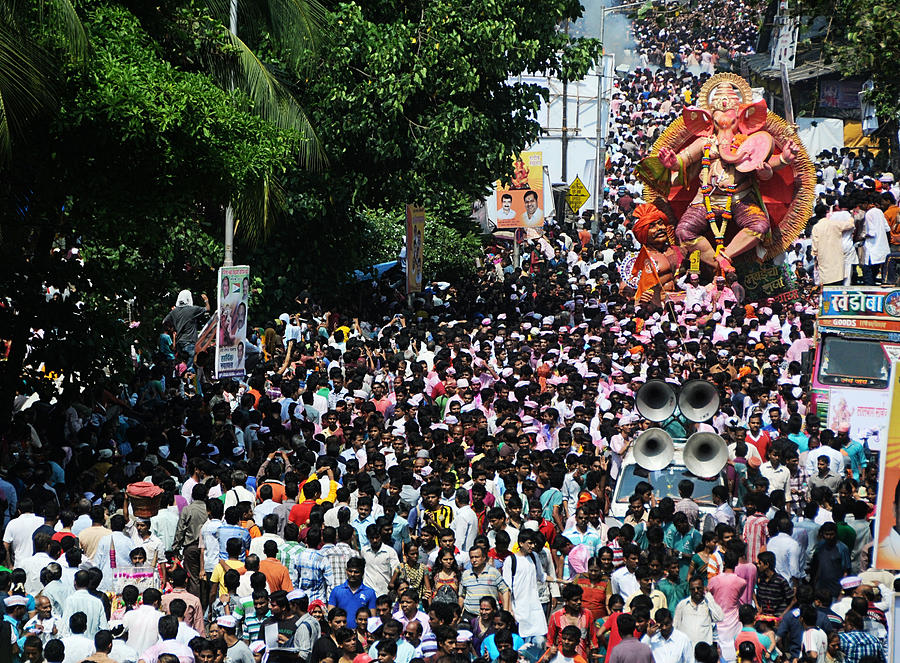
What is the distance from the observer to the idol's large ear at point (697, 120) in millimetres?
26344

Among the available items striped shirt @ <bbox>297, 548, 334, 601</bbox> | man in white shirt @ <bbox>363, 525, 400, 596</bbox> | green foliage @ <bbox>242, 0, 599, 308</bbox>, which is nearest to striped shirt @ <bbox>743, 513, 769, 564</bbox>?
man in white shirt @ <bbox>363, 525, 400, 596</bbox>

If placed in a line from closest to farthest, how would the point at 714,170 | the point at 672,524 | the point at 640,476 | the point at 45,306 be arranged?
the point at 672,524 → the point at 640,476 → the point at 45,306 → the point at 714,170

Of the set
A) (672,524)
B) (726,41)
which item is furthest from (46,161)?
(726,41)

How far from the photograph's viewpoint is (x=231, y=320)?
16.0m

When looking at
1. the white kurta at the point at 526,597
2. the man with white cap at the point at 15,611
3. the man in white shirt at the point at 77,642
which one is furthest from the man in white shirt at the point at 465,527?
the man with white cap at the point at 15,611

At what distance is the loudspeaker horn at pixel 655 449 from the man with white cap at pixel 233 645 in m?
4.64

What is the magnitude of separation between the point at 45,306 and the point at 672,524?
276 inches

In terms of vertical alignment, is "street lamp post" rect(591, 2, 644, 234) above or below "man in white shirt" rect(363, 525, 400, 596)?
above

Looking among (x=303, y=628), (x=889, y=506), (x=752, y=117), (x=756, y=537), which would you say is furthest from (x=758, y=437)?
(x=752, y=117)

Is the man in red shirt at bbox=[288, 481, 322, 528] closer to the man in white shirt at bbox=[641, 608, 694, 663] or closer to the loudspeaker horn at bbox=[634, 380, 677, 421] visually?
the loudspeaker horn at bbox=[634, 380, 677, 421]

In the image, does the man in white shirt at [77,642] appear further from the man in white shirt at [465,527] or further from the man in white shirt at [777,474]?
the man in white shirt at [777,474]

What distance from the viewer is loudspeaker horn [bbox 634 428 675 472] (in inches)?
486

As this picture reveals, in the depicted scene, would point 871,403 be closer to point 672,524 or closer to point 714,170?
point 672,524

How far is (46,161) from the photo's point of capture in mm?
13625
